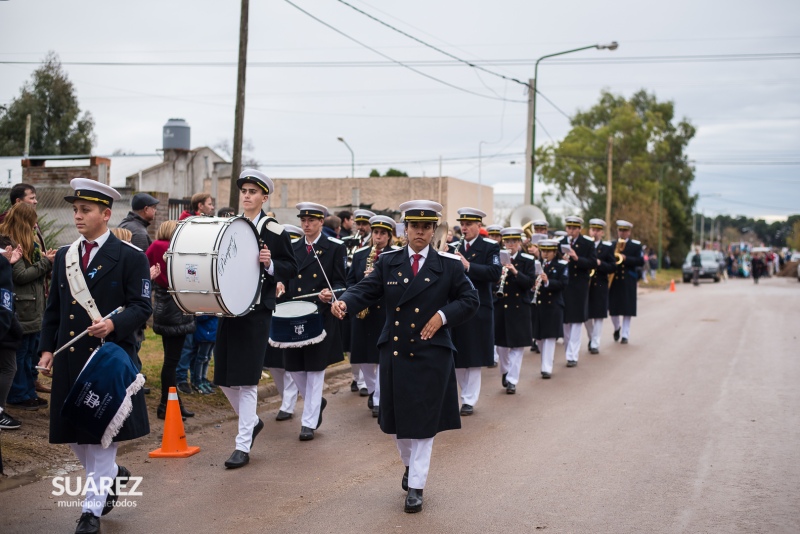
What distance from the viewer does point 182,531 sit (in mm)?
6168

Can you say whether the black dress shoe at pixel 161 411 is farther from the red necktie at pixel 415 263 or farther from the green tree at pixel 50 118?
the green tree at pixel 50 118

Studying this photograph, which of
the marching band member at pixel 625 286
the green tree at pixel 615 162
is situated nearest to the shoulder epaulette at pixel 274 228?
the marching band member at pixel 625 286

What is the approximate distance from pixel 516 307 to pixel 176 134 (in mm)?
23654

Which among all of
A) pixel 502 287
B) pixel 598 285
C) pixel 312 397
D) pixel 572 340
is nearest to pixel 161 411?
pixel 312 397

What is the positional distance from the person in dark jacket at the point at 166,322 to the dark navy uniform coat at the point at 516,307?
445 centimetres

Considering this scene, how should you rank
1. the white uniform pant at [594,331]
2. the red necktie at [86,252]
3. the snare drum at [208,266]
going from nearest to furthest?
the red necktie at [86,252]
the snare drum at [208,266]
the white uniform pant at [594,331]

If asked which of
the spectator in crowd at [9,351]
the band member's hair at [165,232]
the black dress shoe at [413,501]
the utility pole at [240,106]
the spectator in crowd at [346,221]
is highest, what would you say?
the utility pole at [240,106]

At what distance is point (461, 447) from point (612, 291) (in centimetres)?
1031

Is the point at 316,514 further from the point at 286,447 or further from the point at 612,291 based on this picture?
the point at 612,291

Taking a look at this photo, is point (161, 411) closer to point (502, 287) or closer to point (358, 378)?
point (358, 378)

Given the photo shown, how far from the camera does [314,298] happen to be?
9.66 m

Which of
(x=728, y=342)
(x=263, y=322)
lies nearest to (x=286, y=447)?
(x=263, y=322)

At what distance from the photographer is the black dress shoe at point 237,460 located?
26.0 feet

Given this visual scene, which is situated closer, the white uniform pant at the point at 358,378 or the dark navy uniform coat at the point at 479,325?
the dark navy uniform coat at the point at 479,325
